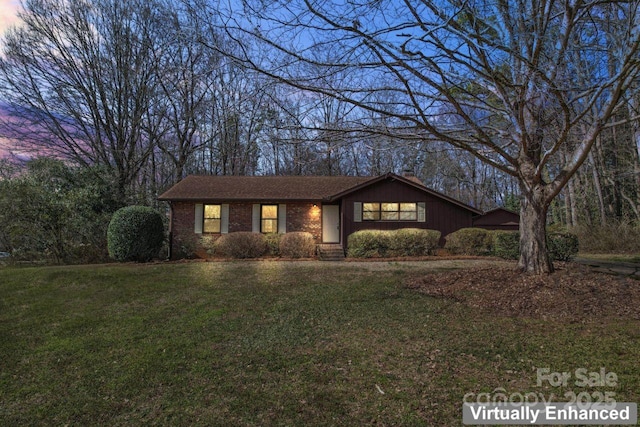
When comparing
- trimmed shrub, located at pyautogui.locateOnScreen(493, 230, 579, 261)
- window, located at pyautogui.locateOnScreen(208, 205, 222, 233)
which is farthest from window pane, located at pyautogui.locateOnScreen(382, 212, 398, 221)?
window, located at pyautogui.locateOnScreen(208, 205, 222, 233)

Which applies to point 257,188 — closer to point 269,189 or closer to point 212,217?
point 269,189

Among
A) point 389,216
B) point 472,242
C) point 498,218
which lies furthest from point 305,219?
point 498,218

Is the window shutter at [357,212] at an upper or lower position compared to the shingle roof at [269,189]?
lower

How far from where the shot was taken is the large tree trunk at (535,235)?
643cm

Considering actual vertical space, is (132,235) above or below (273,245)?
above

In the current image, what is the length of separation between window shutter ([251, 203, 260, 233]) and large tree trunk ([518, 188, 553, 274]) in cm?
1192

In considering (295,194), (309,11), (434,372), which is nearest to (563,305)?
(434,372)

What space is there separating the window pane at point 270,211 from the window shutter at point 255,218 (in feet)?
1.01

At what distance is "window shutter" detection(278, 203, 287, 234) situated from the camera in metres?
16.2

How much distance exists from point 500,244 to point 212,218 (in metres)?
12.8

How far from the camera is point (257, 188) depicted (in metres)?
17.1

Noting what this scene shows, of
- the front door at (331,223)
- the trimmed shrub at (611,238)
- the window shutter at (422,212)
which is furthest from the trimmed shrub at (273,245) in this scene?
the trimmed shrub at (611,238)

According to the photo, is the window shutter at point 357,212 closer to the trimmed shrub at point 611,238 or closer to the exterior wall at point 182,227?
the exterior wall at point 182,227

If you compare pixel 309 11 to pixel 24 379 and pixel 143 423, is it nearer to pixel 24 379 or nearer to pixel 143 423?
pixel 143 423
